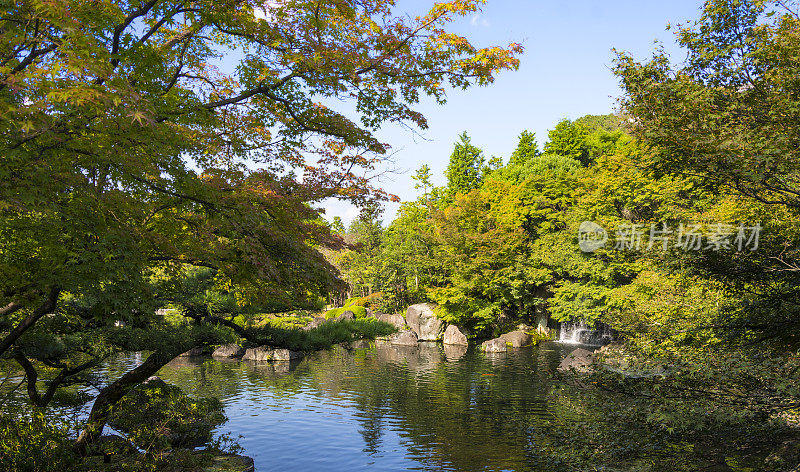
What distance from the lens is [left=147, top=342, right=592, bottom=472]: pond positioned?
11281 millimetres

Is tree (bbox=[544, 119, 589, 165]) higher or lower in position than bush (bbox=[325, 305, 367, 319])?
higher

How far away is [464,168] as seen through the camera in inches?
1837

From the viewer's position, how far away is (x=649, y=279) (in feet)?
59.4

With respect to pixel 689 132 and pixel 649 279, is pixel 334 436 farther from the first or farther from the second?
pixel 649 279

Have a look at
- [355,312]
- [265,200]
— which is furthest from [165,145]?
[355,312]

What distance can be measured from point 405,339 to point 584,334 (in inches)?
473

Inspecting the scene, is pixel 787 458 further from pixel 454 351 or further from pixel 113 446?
pixel 454 351

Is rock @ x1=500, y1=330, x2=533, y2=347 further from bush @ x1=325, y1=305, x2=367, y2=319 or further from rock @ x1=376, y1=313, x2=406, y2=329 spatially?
bush @ x1=325, y1=305, x2=367, y2=319

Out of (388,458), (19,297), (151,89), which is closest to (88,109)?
(151,89)

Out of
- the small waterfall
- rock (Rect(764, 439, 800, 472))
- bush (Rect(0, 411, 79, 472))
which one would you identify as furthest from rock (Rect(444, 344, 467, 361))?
bush (Rect(0, 411, 79, 472))

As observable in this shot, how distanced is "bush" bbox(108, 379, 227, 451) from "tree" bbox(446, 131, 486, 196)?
37.5 m

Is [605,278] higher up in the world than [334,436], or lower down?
higher up

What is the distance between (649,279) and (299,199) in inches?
605

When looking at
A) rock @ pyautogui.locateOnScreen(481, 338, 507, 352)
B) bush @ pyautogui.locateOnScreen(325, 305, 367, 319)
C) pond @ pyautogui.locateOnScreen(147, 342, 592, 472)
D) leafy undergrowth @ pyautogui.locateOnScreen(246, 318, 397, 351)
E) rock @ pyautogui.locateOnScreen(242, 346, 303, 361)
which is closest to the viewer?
leafy undergrowth @ pyautogui.locateOnScreen(246, 318, 397, 351)
